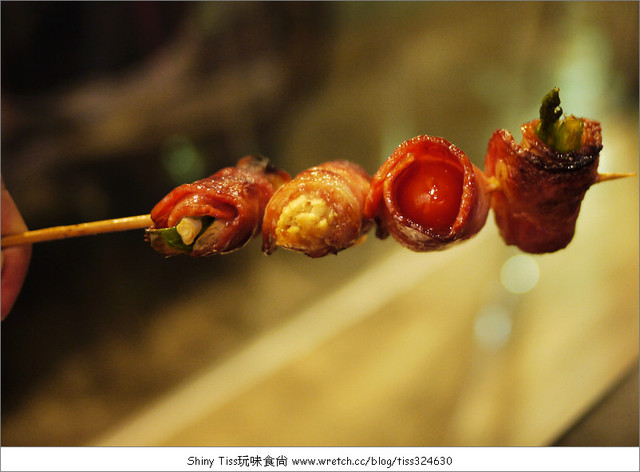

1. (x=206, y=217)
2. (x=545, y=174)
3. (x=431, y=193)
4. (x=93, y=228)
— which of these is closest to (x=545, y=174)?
(x=545, y=174)

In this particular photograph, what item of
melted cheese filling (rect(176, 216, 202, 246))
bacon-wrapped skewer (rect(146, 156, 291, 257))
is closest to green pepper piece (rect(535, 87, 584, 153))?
bacon-wrapped skewer (rect(146, 156, 291, 257))

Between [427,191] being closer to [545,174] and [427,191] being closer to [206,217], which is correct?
[545,174]

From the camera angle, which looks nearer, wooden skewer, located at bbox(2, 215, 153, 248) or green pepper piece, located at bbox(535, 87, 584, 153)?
green pepper piece, located at bbox(535, 87, 584, 153)

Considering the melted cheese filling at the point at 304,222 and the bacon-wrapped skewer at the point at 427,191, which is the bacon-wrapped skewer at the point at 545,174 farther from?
the melted cheese filling at the point at 304,222

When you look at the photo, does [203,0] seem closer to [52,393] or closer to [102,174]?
[102,174]

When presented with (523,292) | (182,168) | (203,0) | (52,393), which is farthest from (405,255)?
(52,393)

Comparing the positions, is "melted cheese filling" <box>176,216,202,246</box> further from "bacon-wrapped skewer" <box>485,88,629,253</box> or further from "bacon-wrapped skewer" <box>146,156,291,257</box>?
"bacon-wrapped skewer" <box>485,88,629,253</box>
